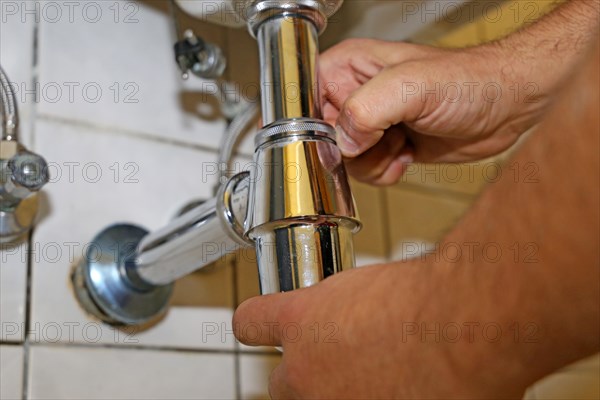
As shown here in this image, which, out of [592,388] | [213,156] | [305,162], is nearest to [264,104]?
[305,162]

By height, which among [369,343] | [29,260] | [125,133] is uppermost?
[125,133]

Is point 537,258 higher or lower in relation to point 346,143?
lower

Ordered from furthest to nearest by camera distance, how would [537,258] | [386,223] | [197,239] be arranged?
[386,223] < [197,239] < [537,258]

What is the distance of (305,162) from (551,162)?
0.19 m

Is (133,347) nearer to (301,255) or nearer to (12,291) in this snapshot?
(12,291)

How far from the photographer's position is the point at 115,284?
600mm

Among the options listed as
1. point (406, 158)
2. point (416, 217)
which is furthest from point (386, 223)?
point (406, 158)

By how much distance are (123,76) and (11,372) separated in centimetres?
26

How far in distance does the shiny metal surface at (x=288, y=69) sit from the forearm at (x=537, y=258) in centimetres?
19

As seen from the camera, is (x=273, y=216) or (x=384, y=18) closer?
(x=273, y=216)

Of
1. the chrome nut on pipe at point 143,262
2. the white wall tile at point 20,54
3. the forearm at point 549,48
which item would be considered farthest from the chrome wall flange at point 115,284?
the forearm at point 549,48

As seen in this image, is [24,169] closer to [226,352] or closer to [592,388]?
[226,352]

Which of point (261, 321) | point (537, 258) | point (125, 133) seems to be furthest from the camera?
point (125, 133)

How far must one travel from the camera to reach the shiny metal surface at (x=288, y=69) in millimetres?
496
